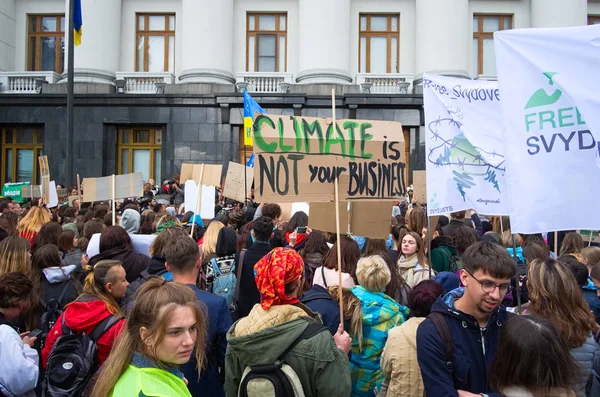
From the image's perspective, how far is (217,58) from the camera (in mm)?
21156

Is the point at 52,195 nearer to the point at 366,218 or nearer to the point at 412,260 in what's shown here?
the point at 412,260

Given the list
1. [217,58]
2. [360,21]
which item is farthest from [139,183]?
[360,21]

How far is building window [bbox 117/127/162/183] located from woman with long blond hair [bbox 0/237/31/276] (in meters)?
17.5

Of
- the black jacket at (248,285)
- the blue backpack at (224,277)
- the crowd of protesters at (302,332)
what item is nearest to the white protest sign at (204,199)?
the blue backpack at (224,277)

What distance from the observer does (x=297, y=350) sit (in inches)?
109

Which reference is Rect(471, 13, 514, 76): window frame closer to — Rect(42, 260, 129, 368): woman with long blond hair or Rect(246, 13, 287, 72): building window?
Rect(246, 13, 287, 72): building window

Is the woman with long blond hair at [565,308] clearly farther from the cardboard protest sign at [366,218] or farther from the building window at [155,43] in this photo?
the building window at [155,43]

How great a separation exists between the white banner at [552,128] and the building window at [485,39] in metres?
20.7

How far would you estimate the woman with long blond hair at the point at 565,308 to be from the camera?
308 centimetres

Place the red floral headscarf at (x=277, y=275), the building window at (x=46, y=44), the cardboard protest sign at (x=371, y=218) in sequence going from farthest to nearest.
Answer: the building window at (x=46, y=44) → the cardboard protest sign at (x=371, y=218) → the red floral headscarf at (x=277, y=275)

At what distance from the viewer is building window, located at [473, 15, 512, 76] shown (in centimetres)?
2292

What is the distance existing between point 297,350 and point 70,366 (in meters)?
1.43

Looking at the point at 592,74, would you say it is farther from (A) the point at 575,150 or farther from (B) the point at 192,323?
(B) the point at 192,323

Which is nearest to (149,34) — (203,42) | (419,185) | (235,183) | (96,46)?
(96,46)
